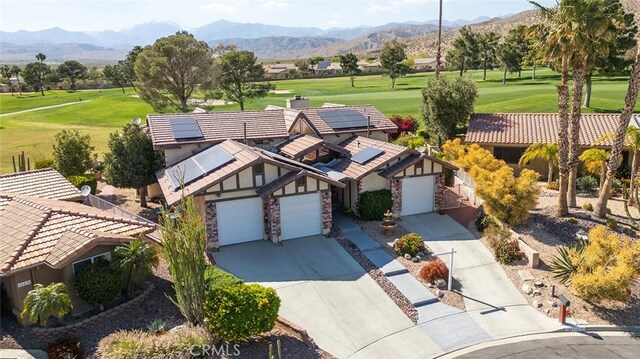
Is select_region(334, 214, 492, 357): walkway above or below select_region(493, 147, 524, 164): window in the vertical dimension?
below

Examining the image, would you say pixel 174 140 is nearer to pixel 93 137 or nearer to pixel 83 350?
pixel 83 350

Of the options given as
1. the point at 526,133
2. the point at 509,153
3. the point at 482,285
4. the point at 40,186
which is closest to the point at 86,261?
the point at 40,186

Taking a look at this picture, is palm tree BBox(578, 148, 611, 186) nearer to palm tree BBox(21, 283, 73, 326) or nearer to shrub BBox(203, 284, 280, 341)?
shrub BBox(203, 284, 280, 341)

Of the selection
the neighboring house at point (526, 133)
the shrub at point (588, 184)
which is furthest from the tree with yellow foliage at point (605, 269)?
the neighboring house at point (526, 133)

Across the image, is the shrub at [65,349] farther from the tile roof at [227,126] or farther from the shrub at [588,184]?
the shrub at [588,184]

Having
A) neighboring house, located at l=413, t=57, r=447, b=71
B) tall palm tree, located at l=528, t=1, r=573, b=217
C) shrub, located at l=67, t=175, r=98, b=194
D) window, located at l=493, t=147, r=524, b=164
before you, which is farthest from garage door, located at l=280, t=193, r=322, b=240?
neighboring house, located at l=413, t=57, r=447, b=71
